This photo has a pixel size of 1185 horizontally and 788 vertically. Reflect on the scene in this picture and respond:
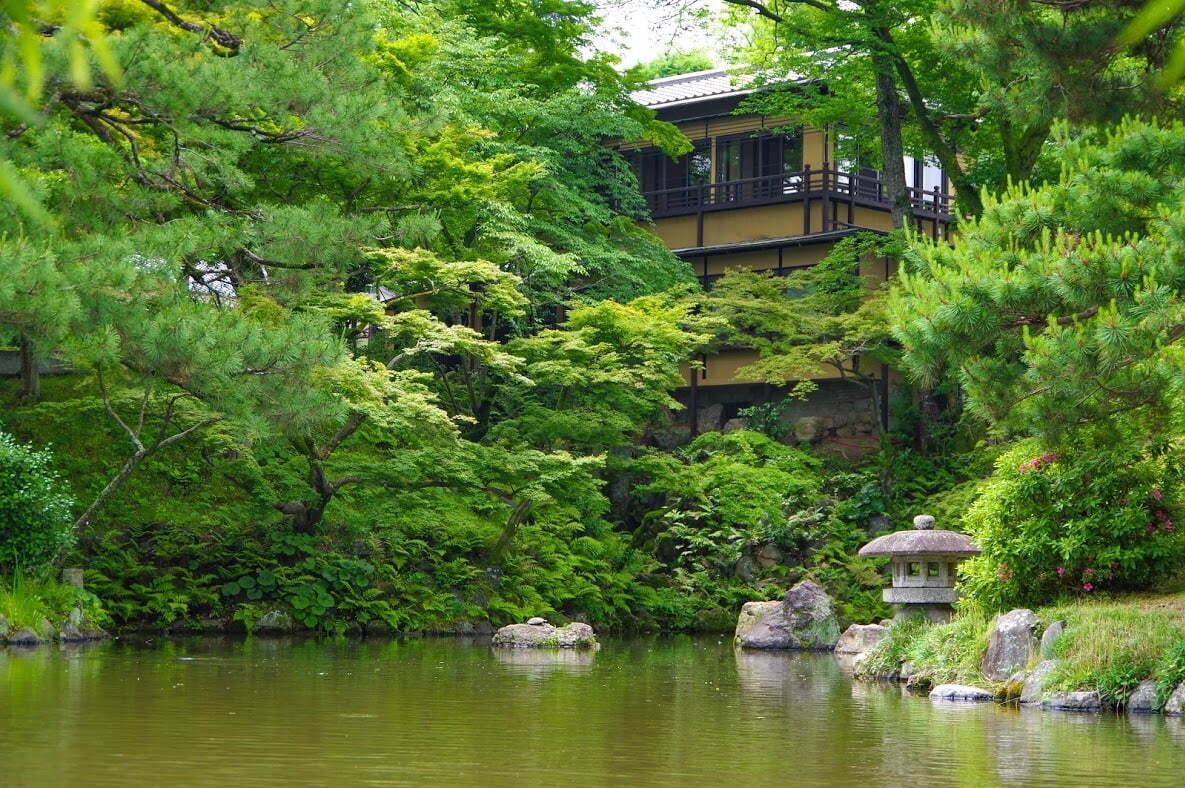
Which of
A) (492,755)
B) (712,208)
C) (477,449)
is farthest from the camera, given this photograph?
(712,208)

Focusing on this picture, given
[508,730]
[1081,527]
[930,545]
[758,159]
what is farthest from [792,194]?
[508,730]

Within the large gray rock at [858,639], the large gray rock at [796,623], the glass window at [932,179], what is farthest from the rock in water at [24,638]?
the glass window at [932,179]

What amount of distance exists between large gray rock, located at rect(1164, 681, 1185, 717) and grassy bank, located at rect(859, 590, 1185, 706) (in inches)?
1.9

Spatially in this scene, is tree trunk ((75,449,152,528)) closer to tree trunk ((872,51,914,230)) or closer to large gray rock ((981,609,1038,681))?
large gray rock ((981,609,1038,681))

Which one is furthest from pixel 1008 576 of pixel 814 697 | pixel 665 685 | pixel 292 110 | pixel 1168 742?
pixel 292 110

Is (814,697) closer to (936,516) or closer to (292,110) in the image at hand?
(292,110)

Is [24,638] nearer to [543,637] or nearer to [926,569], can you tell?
[543,637]

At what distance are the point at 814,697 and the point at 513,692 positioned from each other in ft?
9.18

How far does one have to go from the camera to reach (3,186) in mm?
1683

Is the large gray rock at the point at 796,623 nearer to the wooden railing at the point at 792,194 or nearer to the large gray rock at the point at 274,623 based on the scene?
the large gray rock at the point at 274,623

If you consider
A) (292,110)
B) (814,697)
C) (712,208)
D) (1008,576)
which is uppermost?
(712,208)

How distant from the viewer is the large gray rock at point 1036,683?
1230 cm

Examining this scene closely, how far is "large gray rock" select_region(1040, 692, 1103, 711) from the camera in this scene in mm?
11799

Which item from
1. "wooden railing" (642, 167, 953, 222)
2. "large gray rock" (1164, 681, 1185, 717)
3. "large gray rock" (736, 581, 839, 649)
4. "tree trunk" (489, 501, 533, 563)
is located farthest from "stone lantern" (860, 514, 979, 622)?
"wooden railing" (642, 167, 953, 222)
